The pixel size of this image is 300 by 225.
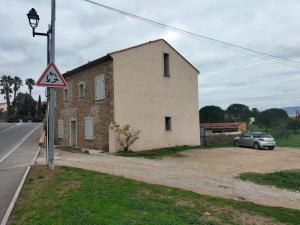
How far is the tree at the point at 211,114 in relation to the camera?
5741 cm

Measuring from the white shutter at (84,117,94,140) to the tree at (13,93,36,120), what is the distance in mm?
57903

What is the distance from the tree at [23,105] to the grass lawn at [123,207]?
244ft

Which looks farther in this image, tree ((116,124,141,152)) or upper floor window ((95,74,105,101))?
upper floor window ((95,74,105,101))

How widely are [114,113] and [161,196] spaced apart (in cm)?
1438

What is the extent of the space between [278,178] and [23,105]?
7321cm

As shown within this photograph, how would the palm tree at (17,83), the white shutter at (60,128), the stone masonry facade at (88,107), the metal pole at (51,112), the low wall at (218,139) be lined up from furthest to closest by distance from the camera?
the palm tree at (17,83)
the low wall at (218,139)
the white shutter at (60,128)
the stone masonry facade at (88,107)
the metal pole at (51,112)

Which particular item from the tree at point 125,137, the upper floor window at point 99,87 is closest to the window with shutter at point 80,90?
the upper floor window at point 99,87

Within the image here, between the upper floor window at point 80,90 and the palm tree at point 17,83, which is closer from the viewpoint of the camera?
the upper floor window at point 80,90

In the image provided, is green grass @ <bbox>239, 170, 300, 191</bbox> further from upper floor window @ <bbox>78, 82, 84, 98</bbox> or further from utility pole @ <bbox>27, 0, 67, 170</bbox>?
upper floor window @ <bbox>78, 82, 84, 98</bbox>

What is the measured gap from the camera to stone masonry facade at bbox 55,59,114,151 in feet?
73.0

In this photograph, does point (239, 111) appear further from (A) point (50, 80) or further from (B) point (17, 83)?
(A) point (50, 80)

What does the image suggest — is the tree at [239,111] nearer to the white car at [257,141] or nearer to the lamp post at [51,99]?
the white car at [257,141]

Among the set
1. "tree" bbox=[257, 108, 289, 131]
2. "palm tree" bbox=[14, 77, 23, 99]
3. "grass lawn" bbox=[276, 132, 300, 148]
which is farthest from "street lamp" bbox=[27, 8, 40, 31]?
"palm tree" bbox=[14, 77, 23, 99]

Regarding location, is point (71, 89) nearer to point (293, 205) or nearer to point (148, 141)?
point (148, 141)
